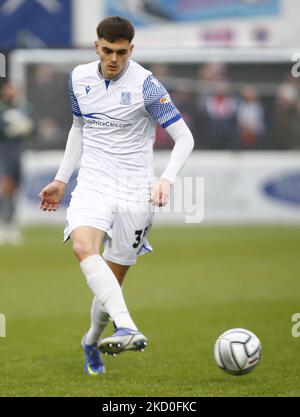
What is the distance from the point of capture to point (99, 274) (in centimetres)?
680

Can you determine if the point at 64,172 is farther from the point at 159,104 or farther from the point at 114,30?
the point at 114,30

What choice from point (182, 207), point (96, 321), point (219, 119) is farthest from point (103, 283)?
point (219, 119)

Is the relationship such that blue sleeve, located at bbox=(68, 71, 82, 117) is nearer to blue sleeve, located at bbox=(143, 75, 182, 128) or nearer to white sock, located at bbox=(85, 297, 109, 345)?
blue sleeve, located at bbox=(143, 75, 182, 128)

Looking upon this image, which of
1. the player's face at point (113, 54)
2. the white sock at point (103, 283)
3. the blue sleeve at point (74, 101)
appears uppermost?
the player's face at point (113, 54)

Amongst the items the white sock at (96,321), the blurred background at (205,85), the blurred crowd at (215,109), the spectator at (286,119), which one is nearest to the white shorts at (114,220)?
the white sock at (96,321)

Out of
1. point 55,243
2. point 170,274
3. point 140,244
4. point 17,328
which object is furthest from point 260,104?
point 140,244

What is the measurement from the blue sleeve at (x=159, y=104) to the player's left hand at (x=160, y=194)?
22.6 inches

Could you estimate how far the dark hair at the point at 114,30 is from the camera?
22.5 feet

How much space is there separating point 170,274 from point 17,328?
15.3 ft

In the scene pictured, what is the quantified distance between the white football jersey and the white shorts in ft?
0.25

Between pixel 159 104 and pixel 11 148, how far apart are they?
480 inches

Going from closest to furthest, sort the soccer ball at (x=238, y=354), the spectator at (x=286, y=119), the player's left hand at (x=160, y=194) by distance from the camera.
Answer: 1. the player's left hand at (x=160, y=194)
2. the soccer ball at (x=238, y=354)
3. the spectator at (x=286, y=119)

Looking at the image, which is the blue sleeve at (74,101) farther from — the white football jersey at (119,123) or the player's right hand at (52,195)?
the player's right hand at (52,195)
